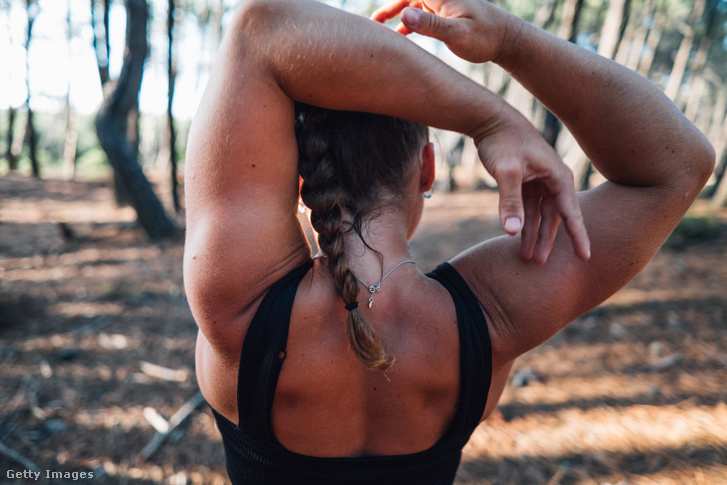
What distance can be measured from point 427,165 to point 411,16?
0.52 meters

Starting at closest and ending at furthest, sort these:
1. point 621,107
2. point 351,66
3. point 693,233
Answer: point 351,66
point 621,107
point 693,233

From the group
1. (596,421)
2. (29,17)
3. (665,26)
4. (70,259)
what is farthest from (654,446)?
(665,26)

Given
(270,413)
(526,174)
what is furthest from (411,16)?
(270,413)

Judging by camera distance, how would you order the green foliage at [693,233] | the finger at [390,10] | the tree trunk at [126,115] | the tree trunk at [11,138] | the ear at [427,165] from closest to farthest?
the finger at [390,10] < the ear at [427,165] < the green foliage at [693,233] < the tree trunk at [126,115] < the tree trunk at [11,138]

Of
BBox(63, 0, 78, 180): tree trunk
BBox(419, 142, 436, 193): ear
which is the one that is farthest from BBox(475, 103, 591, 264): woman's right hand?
BBox(63, 0, 78, 180): tree trunk

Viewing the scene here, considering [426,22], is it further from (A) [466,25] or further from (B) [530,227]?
(B) [530,227]

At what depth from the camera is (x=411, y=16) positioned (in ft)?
3.32

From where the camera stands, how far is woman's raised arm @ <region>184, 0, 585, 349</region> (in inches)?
36.4

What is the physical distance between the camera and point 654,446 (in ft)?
10.5

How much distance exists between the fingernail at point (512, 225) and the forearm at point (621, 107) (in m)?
0.51

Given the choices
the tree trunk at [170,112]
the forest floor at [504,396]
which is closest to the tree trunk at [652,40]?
the forest floor at [504,396]

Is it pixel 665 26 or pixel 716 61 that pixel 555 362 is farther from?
pixel 716 61

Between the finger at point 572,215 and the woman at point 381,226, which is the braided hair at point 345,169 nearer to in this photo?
the woman at point 381,226

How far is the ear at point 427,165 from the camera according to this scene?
1396 millimetres
